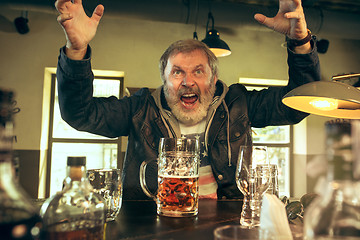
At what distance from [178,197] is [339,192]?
24.0 inches

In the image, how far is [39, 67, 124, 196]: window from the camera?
4.65 metres

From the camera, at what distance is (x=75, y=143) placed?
4797 millimetres

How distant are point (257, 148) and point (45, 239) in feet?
2.01

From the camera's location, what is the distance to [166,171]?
3.05 feet

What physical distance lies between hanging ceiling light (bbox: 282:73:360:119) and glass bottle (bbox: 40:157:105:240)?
2.31 feet

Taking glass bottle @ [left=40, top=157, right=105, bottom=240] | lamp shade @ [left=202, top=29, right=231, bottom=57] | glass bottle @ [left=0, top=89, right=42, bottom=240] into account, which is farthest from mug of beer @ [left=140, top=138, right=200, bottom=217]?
lamp shade @ [left=202, top=29, right=231, bottom=57]

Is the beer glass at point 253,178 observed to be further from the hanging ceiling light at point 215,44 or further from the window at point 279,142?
the window at point 279,142

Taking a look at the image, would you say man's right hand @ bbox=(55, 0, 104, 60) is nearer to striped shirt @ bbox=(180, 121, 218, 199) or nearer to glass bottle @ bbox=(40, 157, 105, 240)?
striped shirt @ bbox=(180, 121, 218, 199)

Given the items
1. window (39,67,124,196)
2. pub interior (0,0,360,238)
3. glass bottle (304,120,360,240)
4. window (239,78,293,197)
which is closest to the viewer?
glass bottle (304,120,360,240)

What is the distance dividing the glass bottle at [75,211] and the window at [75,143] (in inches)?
157

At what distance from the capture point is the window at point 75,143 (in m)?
4.65

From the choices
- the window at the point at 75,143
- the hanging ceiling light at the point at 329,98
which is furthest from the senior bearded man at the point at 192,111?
the window at the point at 75,143

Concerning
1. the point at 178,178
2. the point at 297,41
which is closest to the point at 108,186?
the point at 178,178

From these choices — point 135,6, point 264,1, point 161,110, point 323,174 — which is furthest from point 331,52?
point 323,174
